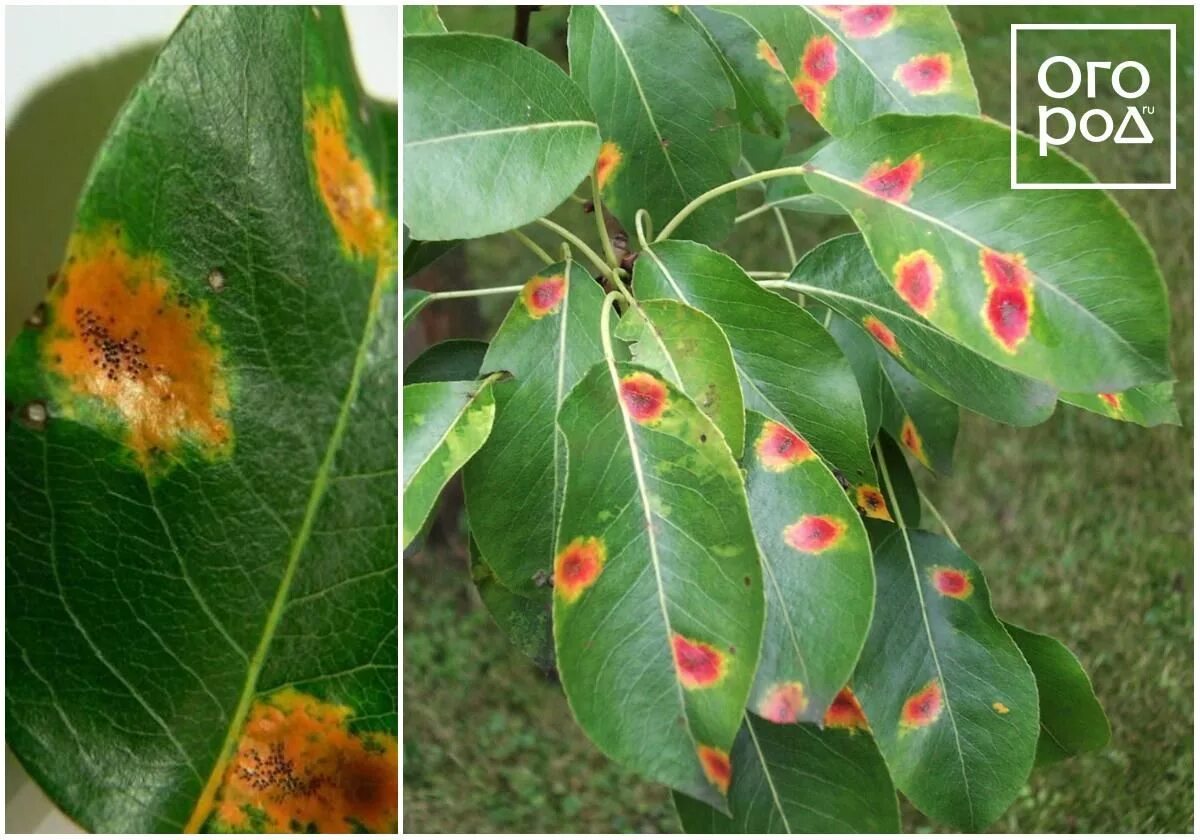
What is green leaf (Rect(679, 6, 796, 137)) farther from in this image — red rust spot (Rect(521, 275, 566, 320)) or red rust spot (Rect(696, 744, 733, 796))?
red rust spot (Rect(696, 744, 733, 796))

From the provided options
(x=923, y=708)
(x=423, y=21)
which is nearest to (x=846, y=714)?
(x=923, y=708)

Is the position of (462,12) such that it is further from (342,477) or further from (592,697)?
(592,697)

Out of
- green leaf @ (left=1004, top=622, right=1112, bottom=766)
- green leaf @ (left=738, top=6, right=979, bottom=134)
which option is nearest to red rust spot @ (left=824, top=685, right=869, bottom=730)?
green leaf @ (left=1004, top=622, right=1112, bottom=766)

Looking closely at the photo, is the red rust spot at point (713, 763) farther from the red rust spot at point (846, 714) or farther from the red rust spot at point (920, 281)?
the red rust spot at point (920, 281)

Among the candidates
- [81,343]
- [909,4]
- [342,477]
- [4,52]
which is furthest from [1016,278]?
[4,52]

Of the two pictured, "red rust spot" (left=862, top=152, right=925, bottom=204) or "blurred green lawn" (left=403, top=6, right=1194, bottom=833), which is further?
"blurred green lawn" (left=403, top=6, right=1194, bottom=833)

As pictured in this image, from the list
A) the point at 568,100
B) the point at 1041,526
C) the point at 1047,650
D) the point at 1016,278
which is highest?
the point at 568,100
